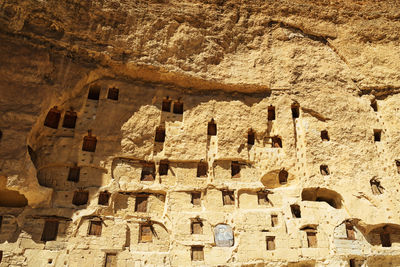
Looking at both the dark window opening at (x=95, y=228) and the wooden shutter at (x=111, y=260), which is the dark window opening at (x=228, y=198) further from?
the dark window opening at (x=95, y=228)

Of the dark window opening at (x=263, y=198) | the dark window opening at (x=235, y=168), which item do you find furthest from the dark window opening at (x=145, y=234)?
the dark window opening at (x=263, y=198)

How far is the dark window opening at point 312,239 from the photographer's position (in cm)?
1862

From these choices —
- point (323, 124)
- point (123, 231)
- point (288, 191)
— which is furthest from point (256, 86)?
point (123, 231)

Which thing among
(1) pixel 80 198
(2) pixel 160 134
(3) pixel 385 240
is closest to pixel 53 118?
Result: (1) pixel 80 198

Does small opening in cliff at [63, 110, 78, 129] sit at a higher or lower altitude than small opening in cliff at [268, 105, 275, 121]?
lower

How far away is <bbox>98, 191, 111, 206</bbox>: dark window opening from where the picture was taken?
62.4 feet

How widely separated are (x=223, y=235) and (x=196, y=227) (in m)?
1.41

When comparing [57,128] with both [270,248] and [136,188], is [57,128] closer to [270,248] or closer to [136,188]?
[136,188]

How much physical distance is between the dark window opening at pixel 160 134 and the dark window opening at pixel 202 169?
2545 millimetres

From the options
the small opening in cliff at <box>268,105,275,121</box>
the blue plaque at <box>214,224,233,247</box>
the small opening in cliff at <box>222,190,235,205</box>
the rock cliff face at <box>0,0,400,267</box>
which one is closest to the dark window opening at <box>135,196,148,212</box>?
the rock cliff face at <box>0,0,400,267</box>

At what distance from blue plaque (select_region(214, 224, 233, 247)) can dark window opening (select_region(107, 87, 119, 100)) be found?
916 centimetres

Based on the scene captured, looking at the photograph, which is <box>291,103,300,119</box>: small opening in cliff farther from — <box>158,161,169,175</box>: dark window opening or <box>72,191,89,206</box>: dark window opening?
<box>72,191,89,206</box>: dark window opening

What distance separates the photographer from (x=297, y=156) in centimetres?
2109

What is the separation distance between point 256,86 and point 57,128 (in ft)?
37.4
